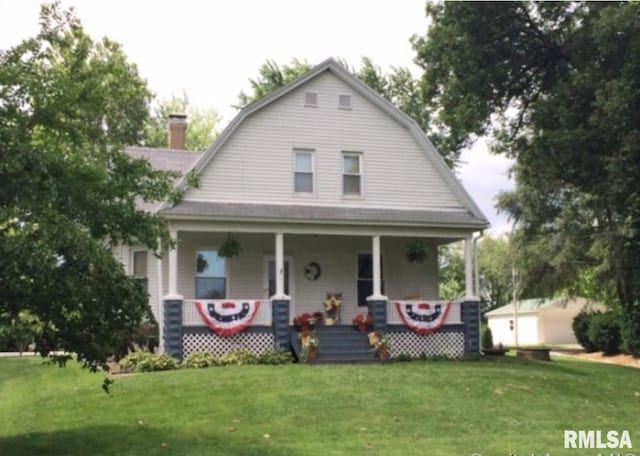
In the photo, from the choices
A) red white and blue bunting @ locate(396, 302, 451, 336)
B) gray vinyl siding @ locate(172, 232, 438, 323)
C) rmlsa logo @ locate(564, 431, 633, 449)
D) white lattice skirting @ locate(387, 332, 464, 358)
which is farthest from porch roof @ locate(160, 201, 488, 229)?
rmlsa logo @ locate(564, 431, 633, 449)

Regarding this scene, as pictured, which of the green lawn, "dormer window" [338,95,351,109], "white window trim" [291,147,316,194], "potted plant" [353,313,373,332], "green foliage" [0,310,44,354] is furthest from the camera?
"dormer window" [338,95,351,109]

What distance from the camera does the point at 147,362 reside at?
1582cm

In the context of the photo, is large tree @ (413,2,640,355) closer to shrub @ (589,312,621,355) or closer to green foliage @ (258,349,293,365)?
shrub @ (589,312,621,355)

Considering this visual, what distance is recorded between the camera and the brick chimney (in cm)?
2414

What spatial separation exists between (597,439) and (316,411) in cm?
381

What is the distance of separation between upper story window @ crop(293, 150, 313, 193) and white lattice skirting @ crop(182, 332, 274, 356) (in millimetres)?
3910

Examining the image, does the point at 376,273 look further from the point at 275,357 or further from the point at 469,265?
the point at 275,357

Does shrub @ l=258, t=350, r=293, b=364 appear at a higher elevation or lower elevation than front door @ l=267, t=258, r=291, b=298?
lower

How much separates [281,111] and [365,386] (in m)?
8.74

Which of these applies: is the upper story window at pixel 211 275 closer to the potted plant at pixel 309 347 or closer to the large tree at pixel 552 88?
the potted plant at pixel 309 347

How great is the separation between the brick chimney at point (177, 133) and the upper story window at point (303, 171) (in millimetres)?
6172

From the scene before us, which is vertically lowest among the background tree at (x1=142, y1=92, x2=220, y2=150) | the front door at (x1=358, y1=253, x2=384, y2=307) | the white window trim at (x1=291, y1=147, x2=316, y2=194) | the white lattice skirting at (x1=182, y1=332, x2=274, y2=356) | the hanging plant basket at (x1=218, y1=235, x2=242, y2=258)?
the white lattice skirting at (x1=182, y1=332, x2=274, y2=356)

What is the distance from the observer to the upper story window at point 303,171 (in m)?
19.2

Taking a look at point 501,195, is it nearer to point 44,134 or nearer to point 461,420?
point 461,420
